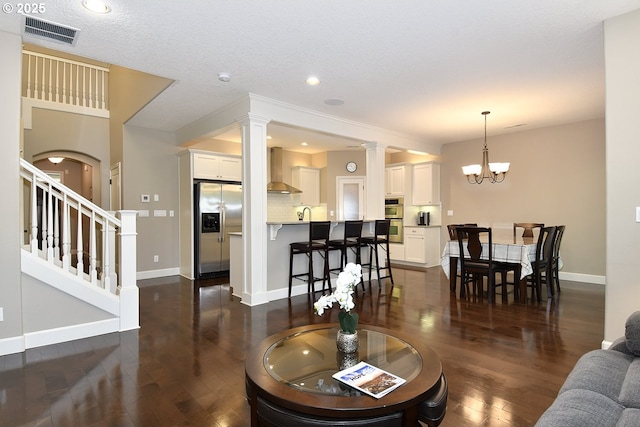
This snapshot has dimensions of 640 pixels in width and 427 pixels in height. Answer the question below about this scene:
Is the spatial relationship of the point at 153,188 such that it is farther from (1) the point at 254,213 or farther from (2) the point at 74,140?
(1) the point at 254,213

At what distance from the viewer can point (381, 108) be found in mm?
5035

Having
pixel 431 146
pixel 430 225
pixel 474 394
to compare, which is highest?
pixel 431 146

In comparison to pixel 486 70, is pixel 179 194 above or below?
below

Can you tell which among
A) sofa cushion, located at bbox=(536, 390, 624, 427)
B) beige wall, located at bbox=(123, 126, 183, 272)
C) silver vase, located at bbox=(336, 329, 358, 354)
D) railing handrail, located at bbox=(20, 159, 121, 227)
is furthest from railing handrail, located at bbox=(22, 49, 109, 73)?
sofa cushion, located at bbox=(536, 390, 624, 427)

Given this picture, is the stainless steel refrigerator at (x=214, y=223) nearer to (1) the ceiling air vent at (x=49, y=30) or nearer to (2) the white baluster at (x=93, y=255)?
(2) the white baluster at (x=93, y=255)

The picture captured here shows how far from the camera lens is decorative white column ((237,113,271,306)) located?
14.7ft

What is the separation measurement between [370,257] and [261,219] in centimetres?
200

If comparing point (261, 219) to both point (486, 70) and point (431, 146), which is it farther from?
point (431, 146)

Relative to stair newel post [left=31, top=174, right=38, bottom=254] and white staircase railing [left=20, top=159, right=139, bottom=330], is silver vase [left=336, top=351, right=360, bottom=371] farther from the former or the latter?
stair newel post [left=31, top=174, right=38, bottom=254]

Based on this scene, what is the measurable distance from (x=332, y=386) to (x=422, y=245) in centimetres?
619

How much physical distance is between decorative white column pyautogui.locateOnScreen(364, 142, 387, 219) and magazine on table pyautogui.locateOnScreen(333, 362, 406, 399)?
459 centimetres

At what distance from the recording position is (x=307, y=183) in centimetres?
830

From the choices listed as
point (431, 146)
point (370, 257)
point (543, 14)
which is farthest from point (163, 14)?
point (431, 146)

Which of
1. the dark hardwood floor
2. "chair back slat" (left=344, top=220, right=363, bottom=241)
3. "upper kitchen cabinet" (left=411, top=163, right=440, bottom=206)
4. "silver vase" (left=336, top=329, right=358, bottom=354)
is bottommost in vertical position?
the dark hardwood floor
